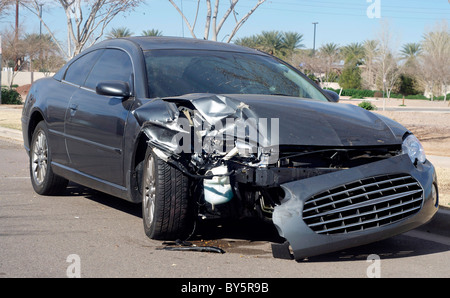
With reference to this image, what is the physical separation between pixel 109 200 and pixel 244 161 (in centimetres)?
309

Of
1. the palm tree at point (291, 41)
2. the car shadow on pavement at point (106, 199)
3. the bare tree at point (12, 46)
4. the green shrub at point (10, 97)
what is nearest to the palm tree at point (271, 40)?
the palm tree at point (291, 41)

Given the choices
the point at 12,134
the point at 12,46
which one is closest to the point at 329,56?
the point at 12,46

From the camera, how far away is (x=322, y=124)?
4.87 meters

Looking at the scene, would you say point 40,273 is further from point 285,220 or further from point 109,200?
point 109,200

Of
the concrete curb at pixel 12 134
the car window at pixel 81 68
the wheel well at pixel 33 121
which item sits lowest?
the concrete curb at pixel 12 134

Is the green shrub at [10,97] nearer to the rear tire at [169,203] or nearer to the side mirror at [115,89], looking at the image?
the side mirror at [115,89]

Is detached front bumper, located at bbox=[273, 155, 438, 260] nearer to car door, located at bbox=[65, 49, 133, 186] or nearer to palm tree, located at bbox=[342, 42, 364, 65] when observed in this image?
car door, located at bbox=[65, 49, 133, 186]

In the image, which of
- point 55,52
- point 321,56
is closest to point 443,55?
point 321,56

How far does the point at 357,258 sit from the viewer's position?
492 cm

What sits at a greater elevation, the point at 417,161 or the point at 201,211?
the point at 417,161

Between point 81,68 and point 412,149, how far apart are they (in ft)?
11.7

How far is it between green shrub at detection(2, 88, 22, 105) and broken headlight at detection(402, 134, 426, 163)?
2826cm

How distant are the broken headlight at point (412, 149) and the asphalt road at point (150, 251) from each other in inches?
29.2

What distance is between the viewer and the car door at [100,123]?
18.8 ft
